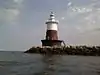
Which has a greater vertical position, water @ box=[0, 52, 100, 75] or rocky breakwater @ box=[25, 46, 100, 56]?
rocky breakwater @ box=[25, 46, 100, 56]

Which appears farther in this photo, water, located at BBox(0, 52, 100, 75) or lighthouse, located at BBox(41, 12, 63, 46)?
lighthouse, located at BBox(41, 12, 63, 46)

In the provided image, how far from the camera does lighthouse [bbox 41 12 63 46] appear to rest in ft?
192

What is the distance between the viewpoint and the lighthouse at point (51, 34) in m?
58.5

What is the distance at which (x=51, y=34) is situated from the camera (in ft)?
191

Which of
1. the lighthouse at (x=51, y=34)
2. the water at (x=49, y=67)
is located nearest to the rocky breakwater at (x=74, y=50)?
the lighthouse at (x=51, y=34)

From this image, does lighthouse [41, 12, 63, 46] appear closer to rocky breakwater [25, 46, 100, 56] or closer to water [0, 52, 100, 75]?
rocky breakwater [25, 46, 100, 56]

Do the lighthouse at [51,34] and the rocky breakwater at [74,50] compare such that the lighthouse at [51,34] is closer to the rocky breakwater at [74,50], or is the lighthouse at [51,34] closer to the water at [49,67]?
the rocky breakwater at [74,50]

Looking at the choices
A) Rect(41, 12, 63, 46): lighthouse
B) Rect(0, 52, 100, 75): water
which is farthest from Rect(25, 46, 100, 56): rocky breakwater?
Rect(0, 52, 100, 75): water

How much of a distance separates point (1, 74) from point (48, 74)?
332 centimetres

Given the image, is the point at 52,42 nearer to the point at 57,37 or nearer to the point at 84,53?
the point at 57,37

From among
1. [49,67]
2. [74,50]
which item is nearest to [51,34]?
[74,50]

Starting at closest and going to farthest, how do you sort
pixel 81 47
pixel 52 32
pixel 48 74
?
pixel 48 74, pixel 52 32, pixel 81 47

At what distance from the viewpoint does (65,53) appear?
63.3 metres

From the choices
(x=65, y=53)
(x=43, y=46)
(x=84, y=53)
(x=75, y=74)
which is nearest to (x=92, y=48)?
(x=84, y=53)
